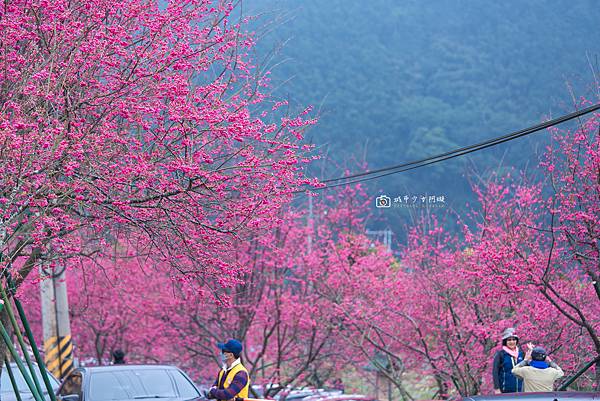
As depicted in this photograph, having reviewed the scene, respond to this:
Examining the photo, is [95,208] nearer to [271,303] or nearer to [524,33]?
[271,303]

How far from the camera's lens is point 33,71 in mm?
8953

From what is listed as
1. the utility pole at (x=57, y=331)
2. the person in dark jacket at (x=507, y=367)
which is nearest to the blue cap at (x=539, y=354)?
the person in dark jacket at (x=507, y=367)

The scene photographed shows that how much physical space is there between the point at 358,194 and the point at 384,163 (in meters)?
55.4

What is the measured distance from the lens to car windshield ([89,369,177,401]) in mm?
11516

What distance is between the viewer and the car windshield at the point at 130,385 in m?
11.5

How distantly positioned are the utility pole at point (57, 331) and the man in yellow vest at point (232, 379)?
9604 mm

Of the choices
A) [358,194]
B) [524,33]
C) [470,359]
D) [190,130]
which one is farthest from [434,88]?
[190,130]

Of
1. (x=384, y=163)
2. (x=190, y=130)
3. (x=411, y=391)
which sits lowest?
(x=411, y=391)

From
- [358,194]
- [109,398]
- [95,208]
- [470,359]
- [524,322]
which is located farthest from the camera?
[358,194]

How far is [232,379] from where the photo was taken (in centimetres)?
929

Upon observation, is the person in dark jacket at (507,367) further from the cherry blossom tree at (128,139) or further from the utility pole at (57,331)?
the utility pole at (57,331)

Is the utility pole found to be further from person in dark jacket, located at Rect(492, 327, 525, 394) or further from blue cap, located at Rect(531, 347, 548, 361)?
blue cap, located at Rect(531, 347, 548, 361)

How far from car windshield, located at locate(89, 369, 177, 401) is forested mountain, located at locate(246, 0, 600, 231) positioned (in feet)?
179

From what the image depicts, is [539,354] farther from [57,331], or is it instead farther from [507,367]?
[57,331]
